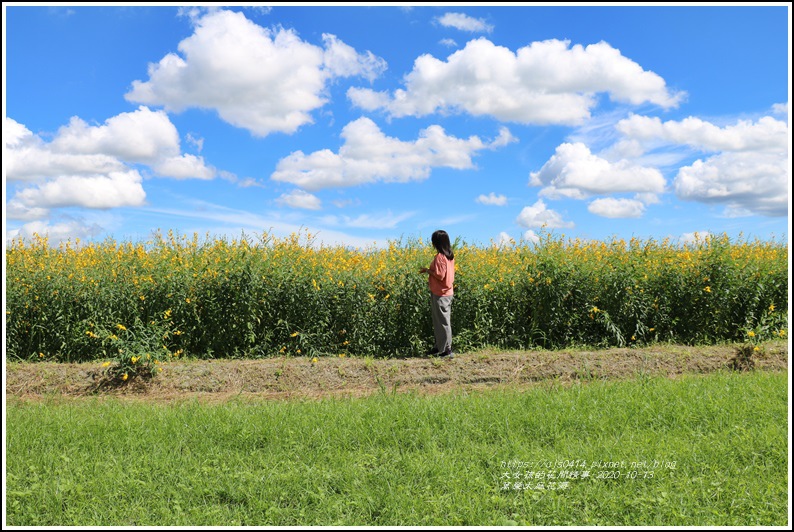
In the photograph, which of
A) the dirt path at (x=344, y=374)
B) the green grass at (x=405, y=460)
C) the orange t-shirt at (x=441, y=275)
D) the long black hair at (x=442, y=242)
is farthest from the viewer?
the long black hair at (x=442, y=242)

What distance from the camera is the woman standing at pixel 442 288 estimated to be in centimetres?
803

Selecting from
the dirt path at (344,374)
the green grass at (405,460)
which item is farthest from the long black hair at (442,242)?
the green grass at (405,460)

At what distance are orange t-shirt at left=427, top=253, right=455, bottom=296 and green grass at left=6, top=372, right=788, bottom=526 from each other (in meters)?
2.06

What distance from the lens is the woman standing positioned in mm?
8031

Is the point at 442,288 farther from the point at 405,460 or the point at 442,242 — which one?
the point at 405,460

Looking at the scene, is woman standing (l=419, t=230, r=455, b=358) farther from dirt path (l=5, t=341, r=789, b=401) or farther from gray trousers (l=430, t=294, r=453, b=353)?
dirt path (l=5, t=341, r=789, b=401)

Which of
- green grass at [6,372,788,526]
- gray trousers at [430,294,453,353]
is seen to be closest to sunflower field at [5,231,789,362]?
gray trousers at [430,294,453,353]

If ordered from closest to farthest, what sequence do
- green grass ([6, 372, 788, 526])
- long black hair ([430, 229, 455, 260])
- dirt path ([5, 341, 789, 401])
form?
green grass ([6, 372, 788, 526])
dirt path ([5, 341, 789, 401])
long black hair ([430, 229, 455, 260])

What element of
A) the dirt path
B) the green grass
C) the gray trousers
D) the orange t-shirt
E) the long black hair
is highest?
the long black hair

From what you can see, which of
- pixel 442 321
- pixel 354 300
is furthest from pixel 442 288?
pixel 354 300

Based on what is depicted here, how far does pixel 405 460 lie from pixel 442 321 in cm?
374

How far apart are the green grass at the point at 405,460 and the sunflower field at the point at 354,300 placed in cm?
239

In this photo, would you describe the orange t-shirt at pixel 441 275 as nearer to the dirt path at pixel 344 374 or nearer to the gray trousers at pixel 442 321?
the gray trousers at pixel 442 321

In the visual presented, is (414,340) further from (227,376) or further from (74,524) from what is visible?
(74,524)
